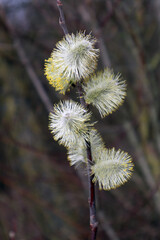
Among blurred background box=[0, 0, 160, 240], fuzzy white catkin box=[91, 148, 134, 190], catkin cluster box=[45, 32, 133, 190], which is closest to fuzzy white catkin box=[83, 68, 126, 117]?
catkin cluster box=[45, 32, 133, 190]

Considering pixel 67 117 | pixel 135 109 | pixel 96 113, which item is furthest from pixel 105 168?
pixel 96 113

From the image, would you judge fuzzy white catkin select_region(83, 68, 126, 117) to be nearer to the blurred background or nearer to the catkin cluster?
the catkin cluster

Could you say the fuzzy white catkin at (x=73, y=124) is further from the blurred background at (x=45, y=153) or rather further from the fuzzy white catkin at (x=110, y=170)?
the blurred background at (x=45, y=153)

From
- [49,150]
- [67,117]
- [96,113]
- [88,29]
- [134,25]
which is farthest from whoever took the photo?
[96,113]

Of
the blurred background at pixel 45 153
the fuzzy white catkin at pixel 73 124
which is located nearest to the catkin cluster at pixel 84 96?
the fuzzy white catkin at pixel 73 124

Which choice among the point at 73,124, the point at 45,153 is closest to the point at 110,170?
the point at 73,124

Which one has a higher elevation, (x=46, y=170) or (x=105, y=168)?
(x=46, y=170)

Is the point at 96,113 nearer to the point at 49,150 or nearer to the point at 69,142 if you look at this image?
the point at 49,150

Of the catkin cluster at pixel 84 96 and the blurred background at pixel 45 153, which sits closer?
the catkin cluster at pixel 84 96
